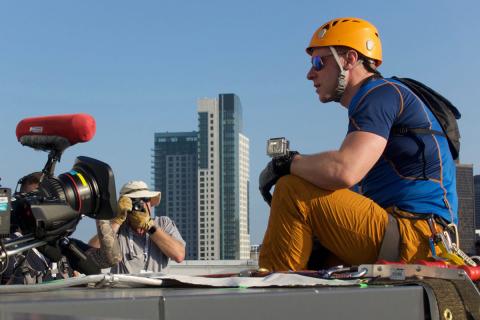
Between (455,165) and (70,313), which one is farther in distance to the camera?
(455,165)

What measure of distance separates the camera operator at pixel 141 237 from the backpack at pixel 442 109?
3.14 metres

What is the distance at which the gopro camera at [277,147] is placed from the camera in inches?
120

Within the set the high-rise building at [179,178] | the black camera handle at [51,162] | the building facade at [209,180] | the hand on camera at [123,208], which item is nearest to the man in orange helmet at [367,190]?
the black camera handle at [51,162]

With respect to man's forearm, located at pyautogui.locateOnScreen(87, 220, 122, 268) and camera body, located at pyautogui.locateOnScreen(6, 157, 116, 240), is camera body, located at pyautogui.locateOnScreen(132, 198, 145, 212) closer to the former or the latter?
man's forearm, located at pyautogui.locateOnScreen(87, 220, 122, 268)

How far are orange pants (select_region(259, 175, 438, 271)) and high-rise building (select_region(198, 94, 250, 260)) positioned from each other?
15004 cm

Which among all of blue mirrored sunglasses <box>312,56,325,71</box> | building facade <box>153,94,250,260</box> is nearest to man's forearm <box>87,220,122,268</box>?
blue mirrored sunglasses <box>312,56,325,71</box>

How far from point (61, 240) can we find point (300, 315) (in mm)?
1166

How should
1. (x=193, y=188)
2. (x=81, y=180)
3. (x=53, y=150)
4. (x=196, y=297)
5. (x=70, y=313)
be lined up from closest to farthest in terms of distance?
(x=70, y=313) < (x=196, y=297) < (x=81, y=180) < (x=53, y=150) < (x=193, y=188)

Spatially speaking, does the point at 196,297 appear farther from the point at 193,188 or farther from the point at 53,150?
the point at 193,188

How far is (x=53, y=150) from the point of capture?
247cm

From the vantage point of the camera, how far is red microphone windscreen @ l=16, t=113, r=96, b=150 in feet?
7.87

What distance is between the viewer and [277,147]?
3.07 meters

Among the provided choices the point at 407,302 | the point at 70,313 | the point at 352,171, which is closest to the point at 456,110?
the point at 352,171

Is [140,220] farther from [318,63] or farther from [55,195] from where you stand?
[55,195]
